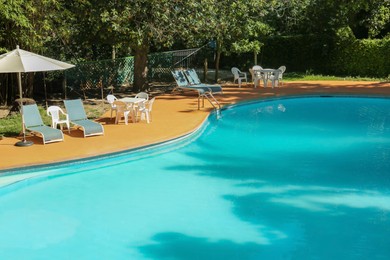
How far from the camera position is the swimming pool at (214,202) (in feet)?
22.2

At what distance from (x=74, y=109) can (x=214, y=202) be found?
217 inches

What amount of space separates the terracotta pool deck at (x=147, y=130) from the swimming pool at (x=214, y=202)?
288mm

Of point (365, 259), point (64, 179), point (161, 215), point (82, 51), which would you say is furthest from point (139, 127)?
point (82, 51)

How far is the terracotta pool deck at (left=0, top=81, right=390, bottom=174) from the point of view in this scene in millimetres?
10062

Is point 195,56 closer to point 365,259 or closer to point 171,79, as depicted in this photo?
point 171,79

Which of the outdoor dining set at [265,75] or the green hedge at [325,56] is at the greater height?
the green hedge at [325,56]

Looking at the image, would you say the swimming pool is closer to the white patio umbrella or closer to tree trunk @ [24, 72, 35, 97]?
the white patio umbrella

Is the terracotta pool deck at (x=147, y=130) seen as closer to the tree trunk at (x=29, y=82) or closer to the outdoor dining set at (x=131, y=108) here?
the outdoor dining set at (x=131, y=108)

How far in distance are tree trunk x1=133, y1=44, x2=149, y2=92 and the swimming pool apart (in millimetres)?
7283

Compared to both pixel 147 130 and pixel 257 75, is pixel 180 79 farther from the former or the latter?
pixel 147 130

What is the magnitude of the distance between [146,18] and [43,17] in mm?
3413

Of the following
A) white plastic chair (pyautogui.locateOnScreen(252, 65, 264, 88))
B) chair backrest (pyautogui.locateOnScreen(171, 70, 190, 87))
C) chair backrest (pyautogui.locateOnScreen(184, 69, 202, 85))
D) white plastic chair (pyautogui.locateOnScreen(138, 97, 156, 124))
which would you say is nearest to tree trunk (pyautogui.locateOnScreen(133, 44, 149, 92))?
chair backrest (pyautogui.locateOnScreen(171, 70, 190, 87))

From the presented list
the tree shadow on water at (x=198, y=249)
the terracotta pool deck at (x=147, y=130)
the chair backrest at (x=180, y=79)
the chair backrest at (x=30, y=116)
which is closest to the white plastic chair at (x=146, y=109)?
the terracotta pool deck at (x=147, y=130)

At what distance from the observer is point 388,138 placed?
12977 mm
